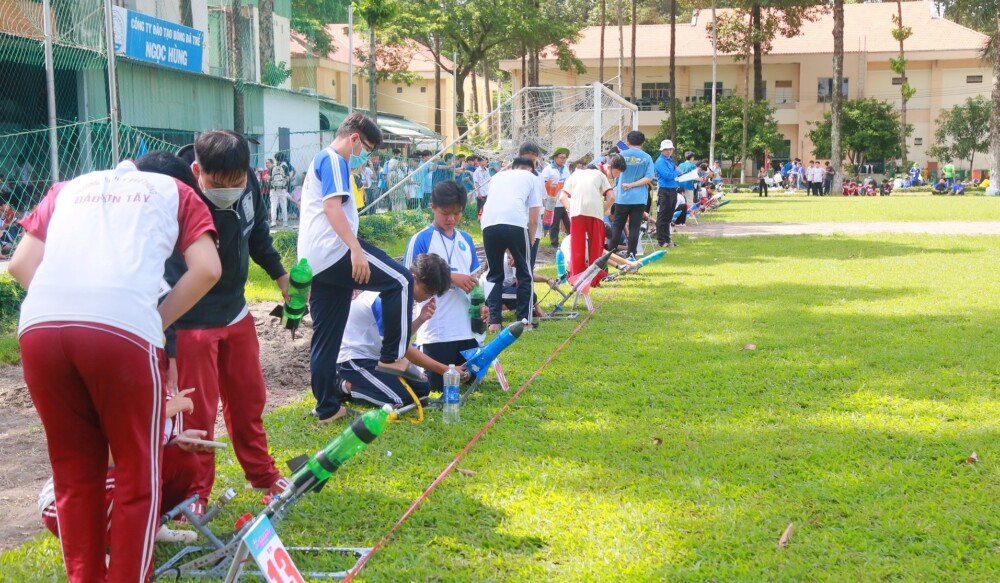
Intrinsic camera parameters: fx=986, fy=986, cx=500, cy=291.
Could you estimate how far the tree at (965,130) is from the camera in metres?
58.2

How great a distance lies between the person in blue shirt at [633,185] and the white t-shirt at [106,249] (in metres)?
11.4

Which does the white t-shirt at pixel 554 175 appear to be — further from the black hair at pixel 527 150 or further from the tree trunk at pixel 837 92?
the tree trunk at pixel 837 92

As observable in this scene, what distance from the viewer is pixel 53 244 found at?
10.3ft

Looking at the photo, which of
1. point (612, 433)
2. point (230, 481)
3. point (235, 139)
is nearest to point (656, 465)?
point (612, 433)

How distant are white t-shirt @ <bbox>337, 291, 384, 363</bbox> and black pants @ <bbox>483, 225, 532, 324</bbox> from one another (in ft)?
10.2

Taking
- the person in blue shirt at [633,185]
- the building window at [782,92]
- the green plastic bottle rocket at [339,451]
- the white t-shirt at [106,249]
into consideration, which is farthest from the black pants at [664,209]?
the building window at [782,92]

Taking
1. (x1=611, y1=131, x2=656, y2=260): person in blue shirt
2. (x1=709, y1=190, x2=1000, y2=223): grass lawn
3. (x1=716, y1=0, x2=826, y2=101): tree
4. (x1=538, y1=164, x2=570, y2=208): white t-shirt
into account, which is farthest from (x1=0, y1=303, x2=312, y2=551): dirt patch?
(x1=716, y1=0, x2=826, y2=101): tree

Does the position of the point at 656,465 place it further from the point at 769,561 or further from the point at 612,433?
the point at 769,561

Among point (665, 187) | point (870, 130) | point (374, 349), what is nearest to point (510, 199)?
point (374, 349)

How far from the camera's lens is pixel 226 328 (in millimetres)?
4512

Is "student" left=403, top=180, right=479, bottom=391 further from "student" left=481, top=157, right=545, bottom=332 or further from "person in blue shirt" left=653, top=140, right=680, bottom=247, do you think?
"person in blue shirt" left=653, top=140, right=680, bottom=247

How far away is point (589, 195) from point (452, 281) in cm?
539

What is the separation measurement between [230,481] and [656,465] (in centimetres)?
228

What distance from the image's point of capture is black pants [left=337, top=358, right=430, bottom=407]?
655cm
